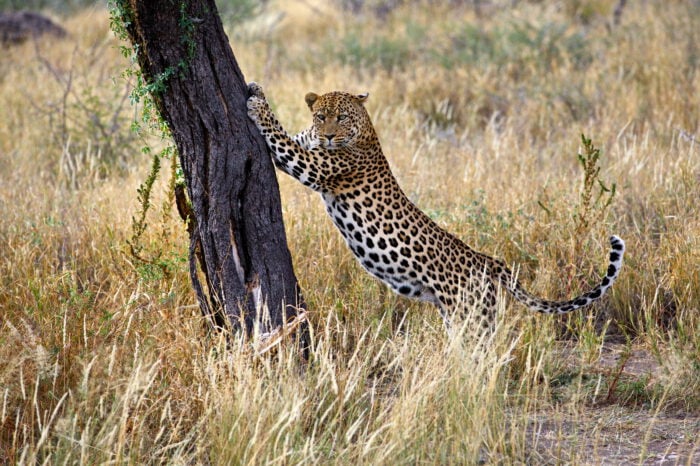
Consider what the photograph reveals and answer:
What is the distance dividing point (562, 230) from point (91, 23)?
11.2 meters

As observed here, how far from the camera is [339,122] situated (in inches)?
199

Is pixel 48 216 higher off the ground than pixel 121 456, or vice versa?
pixel 48 216

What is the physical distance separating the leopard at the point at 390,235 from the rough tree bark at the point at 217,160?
395mm

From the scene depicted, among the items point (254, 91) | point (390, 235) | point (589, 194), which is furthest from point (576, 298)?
point (254, 91)

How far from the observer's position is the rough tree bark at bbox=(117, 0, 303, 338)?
12.9 feet

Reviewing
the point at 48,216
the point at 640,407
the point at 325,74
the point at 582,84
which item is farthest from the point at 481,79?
the point at 640,407

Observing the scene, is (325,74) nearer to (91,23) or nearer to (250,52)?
(250,52)

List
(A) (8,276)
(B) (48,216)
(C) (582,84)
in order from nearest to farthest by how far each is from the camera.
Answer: (A) (8,276)
(B) (48,216)
(C) (582,84)

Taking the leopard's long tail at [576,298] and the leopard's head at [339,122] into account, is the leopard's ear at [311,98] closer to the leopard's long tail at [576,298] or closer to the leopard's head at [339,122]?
the leopard's head at [339,122]

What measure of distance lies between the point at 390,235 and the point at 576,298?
1053 mm

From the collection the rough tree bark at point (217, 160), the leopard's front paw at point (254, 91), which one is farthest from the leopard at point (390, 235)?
the rough tree bark at point (217, 160)

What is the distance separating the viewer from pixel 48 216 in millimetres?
6336

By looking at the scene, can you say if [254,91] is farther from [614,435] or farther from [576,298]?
[614,435]

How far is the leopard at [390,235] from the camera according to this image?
15.5 ft
